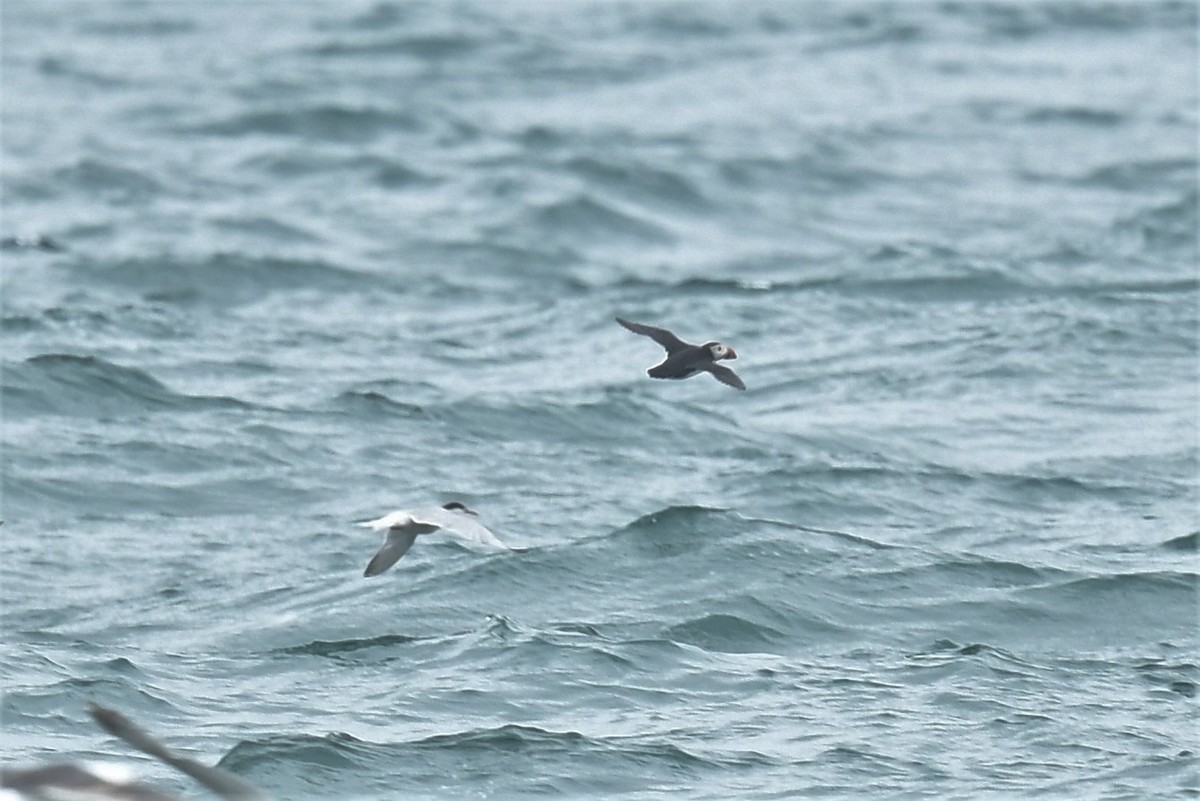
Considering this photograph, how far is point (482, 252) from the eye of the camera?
20656mm

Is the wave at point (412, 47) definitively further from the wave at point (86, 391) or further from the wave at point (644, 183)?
the wave at point (86, 391)

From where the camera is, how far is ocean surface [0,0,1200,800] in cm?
952

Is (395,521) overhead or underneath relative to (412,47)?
overhead

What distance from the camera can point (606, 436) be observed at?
1455 centimetres

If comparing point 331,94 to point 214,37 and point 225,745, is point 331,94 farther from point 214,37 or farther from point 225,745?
point 225,745

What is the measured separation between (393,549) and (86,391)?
6379 millimetres

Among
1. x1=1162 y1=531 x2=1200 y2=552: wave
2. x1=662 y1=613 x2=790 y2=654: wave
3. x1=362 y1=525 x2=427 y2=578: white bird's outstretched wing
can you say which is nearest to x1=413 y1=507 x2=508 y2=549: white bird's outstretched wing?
x1=362 y1=525 x2=427 y2=578: white bird's outstretched wing

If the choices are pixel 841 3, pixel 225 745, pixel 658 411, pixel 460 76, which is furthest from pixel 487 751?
pixel 841 3

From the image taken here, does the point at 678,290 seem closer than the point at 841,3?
Yes

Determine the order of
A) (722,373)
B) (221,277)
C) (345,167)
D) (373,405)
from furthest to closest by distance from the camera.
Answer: (345,167) → (221,277) → (373,405) → (722,373)

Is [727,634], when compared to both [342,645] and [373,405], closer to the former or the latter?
[342,645]

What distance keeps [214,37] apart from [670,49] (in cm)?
705

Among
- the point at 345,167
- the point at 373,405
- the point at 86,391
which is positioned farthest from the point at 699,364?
the point at 345,167

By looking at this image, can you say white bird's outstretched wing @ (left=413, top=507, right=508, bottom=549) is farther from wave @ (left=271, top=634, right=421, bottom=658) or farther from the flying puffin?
wave @ (left=271, top=634, right=421, bottom=658)
